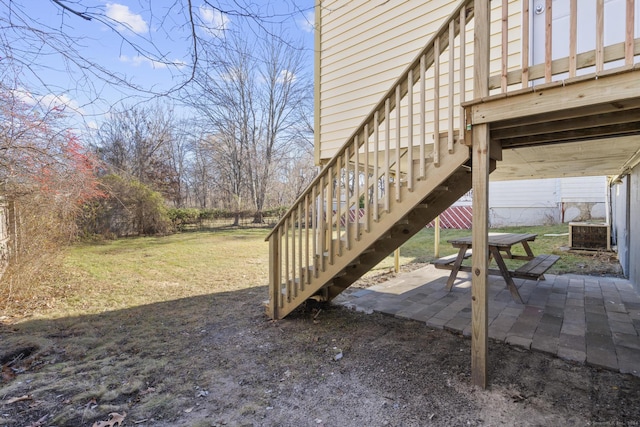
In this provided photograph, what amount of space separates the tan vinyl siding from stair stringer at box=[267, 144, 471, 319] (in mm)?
1193

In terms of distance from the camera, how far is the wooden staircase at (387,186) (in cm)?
238

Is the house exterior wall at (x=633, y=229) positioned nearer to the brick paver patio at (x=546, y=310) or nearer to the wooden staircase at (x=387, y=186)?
the brick paver patio at (x=546, y=310)

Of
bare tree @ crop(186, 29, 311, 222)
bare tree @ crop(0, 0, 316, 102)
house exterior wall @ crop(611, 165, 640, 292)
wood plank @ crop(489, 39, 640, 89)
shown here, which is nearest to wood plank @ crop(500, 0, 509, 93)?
wood plank @ crop(489, 39, 640, 89)

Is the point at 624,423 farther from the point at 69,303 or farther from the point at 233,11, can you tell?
the point at 69,303

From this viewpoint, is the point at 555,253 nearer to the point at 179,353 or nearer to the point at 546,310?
the point at 546,310

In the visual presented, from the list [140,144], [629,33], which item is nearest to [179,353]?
[629,33]

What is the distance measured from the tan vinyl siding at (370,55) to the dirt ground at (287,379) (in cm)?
271

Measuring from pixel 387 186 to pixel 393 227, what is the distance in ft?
1.74

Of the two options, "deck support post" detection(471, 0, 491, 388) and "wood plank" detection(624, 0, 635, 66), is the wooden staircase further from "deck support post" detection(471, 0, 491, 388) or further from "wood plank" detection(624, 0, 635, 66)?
"wood plank" detection(624, 0, 635, 66)

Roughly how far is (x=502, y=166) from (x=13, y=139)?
6360 millimetres

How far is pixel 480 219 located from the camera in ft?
7.26

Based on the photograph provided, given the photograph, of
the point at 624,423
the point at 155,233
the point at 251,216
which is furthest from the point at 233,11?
the point at 251,216

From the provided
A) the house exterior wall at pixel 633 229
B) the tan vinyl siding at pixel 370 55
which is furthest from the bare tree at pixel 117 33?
the house exterior wall at pixel 633 229

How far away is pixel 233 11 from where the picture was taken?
2.19 m
